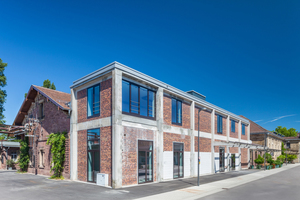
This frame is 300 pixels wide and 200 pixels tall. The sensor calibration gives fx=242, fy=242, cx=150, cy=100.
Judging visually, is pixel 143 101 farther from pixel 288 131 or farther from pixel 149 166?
pixel 288 131

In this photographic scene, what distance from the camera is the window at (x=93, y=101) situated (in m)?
17.8

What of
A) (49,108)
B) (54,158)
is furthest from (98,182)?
(49,108)

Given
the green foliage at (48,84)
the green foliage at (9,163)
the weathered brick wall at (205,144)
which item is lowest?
the green foliage at (9,163)

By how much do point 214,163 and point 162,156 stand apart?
1061 cm

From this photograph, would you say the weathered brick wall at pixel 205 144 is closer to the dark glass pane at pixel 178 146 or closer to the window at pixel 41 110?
the dark glass pane at pixel 178 146

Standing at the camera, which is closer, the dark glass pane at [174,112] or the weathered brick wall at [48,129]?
the weathered brick wall at [48,129]

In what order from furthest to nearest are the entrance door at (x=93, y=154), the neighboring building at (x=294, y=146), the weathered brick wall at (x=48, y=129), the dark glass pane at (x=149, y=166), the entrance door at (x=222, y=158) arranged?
the neighboring building at (x=294, y=146), the entrance door at (x=222, y=158), the weathered brick wall at (x=48, y=129), the dark glass pane at (x=149, y=166), the entrance door at (x=93, y=154)

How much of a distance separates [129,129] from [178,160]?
702 centimetres

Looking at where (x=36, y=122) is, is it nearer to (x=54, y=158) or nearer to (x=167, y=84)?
(x=54, y=158)

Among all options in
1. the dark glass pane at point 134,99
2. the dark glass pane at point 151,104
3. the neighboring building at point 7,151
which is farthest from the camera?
the neighboring building at point 7,151

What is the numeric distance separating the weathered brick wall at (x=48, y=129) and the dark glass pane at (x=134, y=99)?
21.4 ft

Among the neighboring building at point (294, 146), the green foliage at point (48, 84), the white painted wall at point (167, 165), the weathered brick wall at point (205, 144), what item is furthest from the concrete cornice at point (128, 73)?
the neighboring building at point (294, 146)

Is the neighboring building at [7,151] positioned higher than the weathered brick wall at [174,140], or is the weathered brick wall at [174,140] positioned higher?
the weathered brick wall at [174,140]

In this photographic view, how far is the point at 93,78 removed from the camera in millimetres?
17906
